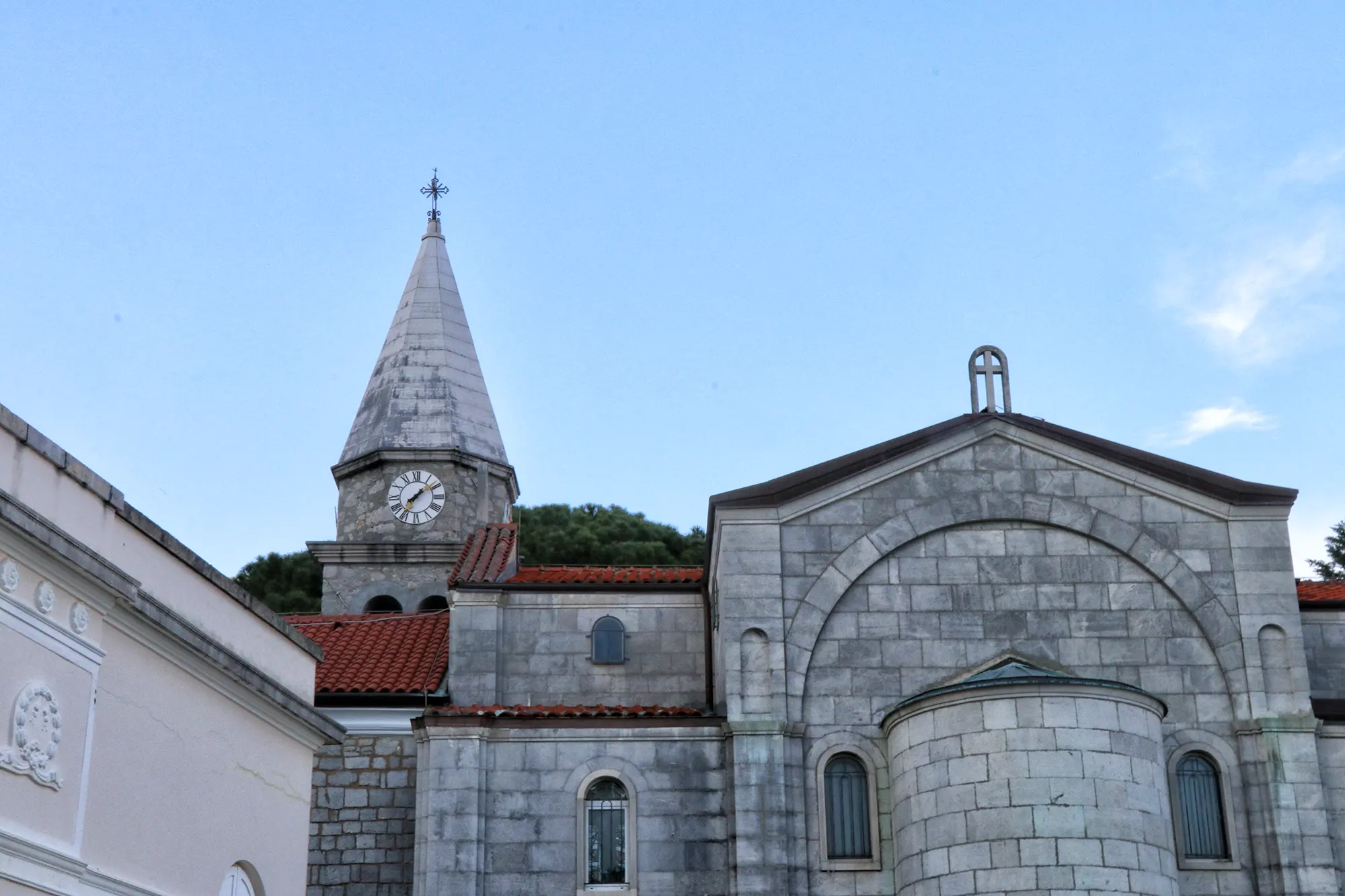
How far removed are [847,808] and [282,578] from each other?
113 ft

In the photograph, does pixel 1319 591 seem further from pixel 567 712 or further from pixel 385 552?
pixel 385 552

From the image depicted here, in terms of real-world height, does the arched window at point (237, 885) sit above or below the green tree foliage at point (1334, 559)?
below

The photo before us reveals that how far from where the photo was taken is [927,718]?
2106cm

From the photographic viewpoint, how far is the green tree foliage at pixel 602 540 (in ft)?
168

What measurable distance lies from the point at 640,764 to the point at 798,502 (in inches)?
162

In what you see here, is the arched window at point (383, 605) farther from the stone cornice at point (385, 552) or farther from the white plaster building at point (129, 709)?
the white plaster building at point (129, 709)

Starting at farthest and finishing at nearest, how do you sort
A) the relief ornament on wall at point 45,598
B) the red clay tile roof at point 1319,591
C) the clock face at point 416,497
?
the clock face at point 416,497, the red clay tile roof at point 1319,591, the relief ornament on wall at point 45,598

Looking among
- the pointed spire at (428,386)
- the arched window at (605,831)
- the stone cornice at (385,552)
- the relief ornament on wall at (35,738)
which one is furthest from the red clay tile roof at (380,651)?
the relief ornament on wall at (35,738)

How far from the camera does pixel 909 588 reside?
22.9m

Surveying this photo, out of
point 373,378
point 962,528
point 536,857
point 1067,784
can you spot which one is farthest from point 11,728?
point 373,378

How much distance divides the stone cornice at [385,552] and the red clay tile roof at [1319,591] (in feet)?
54.3

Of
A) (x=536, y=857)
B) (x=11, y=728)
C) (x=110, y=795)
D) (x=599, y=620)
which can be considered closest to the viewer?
(x=11, y=728)

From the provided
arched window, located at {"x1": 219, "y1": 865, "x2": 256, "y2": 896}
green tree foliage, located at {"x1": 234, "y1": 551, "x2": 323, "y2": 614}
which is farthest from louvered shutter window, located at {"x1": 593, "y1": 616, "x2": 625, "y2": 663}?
green tree foliage, located at {"x1": 234, "y1": 551, "x2": 323, "y2": 614}

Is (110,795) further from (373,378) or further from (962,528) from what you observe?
(373,378)
